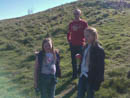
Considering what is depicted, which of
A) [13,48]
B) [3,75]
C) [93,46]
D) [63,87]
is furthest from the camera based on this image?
[13,48]

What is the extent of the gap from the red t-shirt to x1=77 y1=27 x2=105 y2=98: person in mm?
2203

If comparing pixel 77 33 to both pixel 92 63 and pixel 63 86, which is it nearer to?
pixel 63 86

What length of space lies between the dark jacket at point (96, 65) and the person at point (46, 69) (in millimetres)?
1037

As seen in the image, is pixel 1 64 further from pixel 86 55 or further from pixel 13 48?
pixel 86 55

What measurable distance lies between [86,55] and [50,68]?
0.97 m

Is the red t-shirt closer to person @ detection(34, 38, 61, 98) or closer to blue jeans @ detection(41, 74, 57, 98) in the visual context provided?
person @ detection(34, 38, 61, 98)

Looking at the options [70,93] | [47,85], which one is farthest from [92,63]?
[70,93]

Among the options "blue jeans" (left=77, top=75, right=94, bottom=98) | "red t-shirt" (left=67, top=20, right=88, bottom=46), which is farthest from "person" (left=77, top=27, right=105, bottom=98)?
"red t-shirt" (left=67, top=20, right=88, bottom=46)

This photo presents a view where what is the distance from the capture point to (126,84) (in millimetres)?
6000

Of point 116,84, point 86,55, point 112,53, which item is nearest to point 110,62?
point 112,53

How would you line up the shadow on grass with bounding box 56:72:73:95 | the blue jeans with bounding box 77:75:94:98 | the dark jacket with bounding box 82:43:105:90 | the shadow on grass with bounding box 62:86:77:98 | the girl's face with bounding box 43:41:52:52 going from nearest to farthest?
1. the dark jacket with bounding box 82:43:105:90
2. the blue jeans with bounding box 77:75:94:98
3. the girl's face with bounding box 43:41:52:52
4. the shadow on grass with bounding box 62:86:77:98
5. the shadow on grass with bounding box 56:72:73:95

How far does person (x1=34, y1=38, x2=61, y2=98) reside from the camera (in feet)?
15.7

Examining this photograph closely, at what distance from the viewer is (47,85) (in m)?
4.91

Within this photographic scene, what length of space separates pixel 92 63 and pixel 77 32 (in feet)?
8.52
